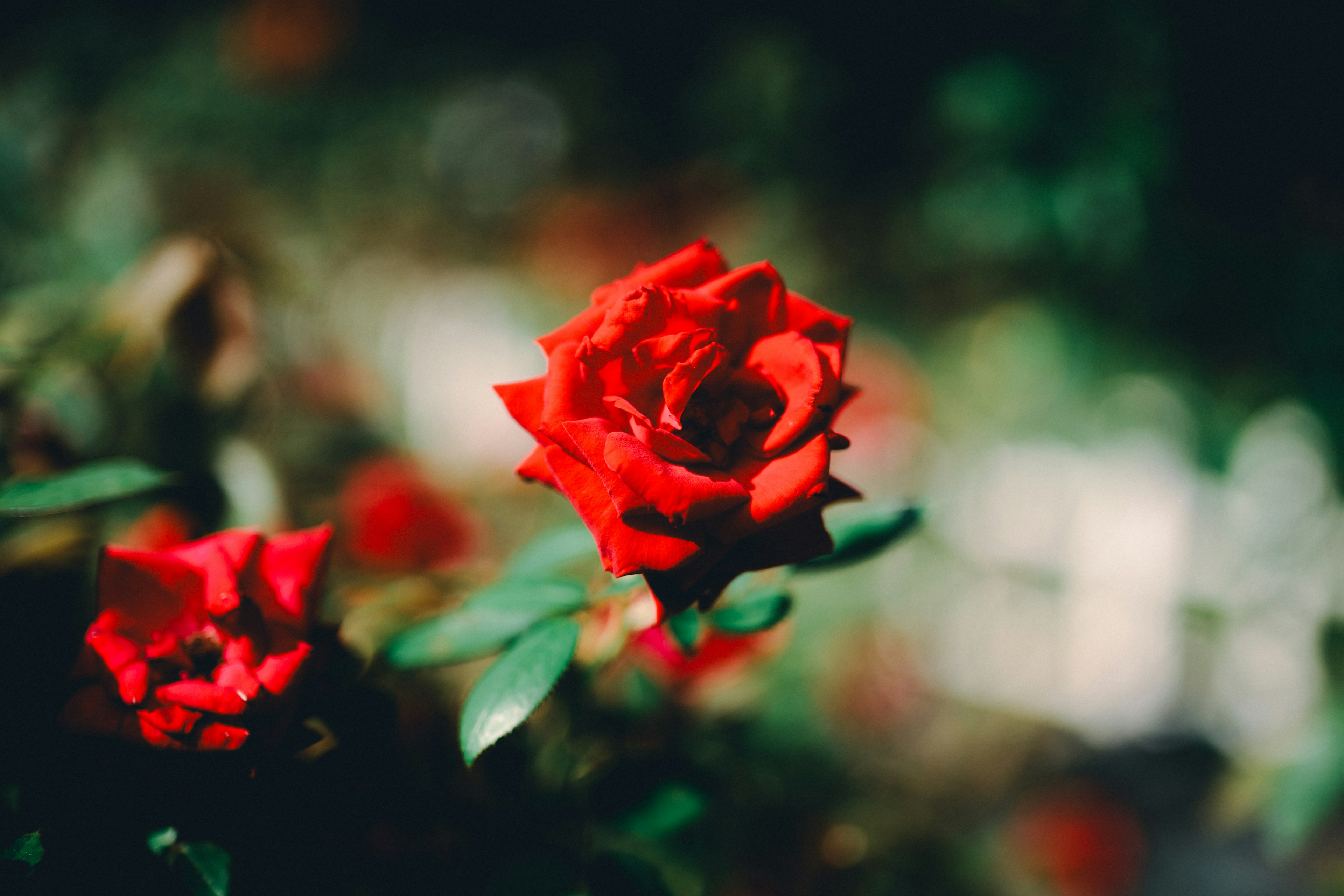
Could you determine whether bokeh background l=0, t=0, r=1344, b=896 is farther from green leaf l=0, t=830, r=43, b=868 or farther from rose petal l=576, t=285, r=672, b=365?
rose petal l=576, t=285, r=672, b=365

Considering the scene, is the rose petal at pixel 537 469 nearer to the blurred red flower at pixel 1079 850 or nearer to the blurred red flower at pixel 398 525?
the blurred red flower at pixel 398 525

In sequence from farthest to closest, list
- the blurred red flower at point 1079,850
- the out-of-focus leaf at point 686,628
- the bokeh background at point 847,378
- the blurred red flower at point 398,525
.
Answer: the blurred red flower at point 1079,850 < the blurred red flower at point 398,525 < the bokeh background at point 847,378 < the out-of-focus leaf at point 686,628

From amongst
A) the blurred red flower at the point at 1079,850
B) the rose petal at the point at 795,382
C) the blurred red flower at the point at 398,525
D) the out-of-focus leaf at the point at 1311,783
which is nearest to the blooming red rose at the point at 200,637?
the rose petal at the point at 795,382

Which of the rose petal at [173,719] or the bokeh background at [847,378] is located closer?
the rose petal at [173,719]

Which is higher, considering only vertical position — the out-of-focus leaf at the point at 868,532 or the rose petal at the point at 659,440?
the rose petal at the point at 659,440

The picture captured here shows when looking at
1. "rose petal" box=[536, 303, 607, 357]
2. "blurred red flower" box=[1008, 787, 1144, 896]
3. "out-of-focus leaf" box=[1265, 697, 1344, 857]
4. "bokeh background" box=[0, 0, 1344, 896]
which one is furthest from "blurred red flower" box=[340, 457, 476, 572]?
"blurred red flower" box=[1008, 787, 1144, 896]

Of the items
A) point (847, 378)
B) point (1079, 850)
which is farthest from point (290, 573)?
point (847, 378)
